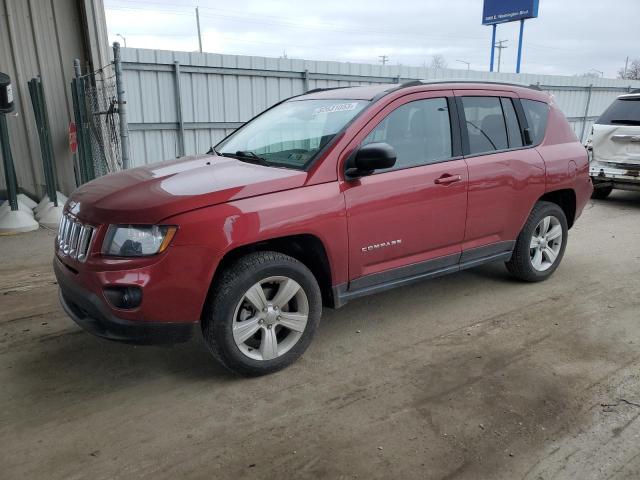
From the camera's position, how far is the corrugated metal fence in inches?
346

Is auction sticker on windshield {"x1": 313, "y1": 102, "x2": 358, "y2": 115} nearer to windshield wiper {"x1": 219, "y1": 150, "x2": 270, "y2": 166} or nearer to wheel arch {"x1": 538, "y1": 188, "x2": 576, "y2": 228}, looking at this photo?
windshield wiper {"x1": 219, "y1": 150, "x2": 270, "y2": 166}

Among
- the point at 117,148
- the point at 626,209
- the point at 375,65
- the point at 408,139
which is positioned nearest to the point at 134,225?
the point at 408,139

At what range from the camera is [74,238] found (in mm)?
3143

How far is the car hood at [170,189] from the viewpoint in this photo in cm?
289

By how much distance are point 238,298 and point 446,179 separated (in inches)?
72.0

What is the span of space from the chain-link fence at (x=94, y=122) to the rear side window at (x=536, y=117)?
5.66m

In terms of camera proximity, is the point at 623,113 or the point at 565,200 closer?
the point at 565,200

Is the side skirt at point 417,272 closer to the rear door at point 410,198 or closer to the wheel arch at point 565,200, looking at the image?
the rear door at point 410,198

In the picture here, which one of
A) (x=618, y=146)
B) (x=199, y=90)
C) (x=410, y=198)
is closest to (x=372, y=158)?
(x=410, y=198)

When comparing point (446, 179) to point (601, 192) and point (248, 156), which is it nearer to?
point (248, 156)

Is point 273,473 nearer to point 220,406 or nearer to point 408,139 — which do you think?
point 220,406

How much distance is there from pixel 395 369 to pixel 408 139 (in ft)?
5.42

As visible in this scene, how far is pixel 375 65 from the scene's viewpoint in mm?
12016

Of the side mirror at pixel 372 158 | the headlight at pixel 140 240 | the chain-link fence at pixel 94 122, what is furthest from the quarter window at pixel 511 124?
the chain-link fence at pixel 94 122
